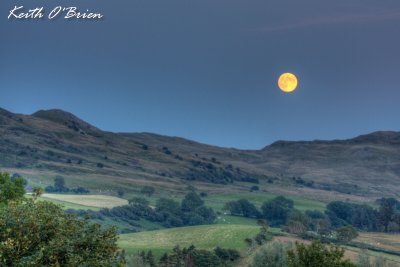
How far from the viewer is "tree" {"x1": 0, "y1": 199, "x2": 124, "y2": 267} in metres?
28.7

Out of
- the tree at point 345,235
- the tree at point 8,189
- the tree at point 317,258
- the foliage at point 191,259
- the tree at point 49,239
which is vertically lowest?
the foliage at point 191,259

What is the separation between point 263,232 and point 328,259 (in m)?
123

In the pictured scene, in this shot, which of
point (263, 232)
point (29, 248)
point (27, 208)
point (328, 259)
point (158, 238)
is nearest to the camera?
point (29, 248)

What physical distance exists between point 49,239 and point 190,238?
156 m

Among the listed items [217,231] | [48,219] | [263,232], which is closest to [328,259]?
[48,219]

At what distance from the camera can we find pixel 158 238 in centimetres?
18638

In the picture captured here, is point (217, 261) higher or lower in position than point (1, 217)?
lower

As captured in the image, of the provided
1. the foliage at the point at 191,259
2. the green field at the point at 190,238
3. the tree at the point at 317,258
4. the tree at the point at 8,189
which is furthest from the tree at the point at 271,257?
the tree at the point at 8,189

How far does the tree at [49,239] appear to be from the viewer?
28.7 m

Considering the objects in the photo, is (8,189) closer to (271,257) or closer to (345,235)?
(271,257)

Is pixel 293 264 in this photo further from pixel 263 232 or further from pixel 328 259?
pixel 263 232

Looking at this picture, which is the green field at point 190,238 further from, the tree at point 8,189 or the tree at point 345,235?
the tree at point 8,189

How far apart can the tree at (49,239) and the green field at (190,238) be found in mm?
119854

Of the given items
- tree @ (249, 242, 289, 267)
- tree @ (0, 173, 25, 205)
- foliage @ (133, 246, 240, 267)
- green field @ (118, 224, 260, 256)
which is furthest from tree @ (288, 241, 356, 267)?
green field @ (118, 224, 260, 256)
